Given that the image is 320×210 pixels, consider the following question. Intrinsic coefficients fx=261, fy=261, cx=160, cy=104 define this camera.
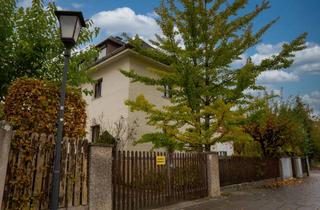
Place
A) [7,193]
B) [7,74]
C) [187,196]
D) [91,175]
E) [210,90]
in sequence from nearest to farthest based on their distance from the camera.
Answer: [7,193]
[91,175]
[7,74]
[187,196]
[210,90]

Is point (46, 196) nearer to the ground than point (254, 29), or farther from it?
nearer to the ground

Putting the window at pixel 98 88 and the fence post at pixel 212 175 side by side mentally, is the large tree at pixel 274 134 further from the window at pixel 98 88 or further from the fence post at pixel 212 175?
the window at pixel 98 88

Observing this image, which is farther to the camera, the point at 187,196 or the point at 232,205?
the point at 187,196

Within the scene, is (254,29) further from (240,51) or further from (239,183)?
(239,183)

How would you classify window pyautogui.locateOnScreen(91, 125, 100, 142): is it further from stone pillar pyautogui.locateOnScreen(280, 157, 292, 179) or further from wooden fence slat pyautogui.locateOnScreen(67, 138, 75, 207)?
stone pillar pyautogui.locateOnScreen(280, 157, 292, 179)

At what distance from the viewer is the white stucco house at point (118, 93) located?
14641 mm

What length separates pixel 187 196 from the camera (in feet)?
29.6

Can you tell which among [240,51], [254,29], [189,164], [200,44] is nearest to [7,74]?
[189,164]

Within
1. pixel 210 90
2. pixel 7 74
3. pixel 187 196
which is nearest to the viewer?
pixel 7 74

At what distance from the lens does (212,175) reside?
10.2 meters

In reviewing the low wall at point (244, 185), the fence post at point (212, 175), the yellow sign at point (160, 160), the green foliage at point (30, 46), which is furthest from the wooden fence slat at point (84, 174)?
the low wall at point (244, 185)

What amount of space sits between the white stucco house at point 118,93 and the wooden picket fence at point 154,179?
5235 millimetres

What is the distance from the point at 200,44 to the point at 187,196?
6.80 metres

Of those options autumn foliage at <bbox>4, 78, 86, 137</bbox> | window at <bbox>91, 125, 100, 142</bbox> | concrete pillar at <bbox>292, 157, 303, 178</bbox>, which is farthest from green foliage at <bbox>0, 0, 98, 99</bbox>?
concrete pillar at <bbox>292, 157, 303, 178</bbox>
